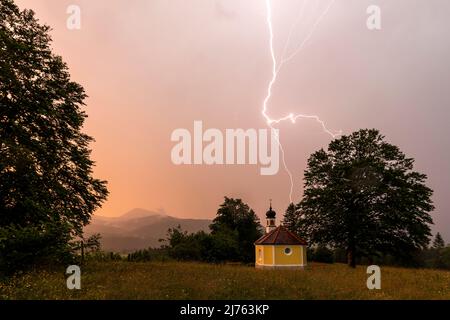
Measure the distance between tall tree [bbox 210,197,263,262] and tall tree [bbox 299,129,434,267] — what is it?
49.0 feet

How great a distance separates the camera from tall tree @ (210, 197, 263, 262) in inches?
1856

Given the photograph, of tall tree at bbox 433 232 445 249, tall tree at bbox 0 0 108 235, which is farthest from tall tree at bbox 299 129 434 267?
tall tree at bbox 433 232 445 249

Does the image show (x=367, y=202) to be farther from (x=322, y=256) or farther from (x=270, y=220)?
(x=322, y=256)

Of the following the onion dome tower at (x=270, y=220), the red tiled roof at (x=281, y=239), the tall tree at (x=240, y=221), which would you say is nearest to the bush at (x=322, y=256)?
the tall tree at (x=240, y=221)

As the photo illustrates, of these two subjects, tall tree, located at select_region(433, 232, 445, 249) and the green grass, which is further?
tall tree, located at select_region(433, 232, 445, 249)

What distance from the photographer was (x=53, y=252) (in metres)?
16.9

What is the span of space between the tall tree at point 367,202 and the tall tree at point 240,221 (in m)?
14.9

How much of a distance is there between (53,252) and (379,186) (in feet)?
85.8

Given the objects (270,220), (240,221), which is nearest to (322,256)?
(240,221)

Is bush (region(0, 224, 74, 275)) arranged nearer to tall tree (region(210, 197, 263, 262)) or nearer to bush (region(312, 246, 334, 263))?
tall tree (region(210, 197, 263, 262))

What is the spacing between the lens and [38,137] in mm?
20688

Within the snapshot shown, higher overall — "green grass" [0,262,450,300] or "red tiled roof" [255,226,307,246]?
"red tiled roof" [255,226,307,246]

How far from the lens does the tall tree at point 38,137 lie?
61.6ft

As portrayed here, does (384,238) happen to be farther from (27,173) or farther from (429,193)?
(27,173)
